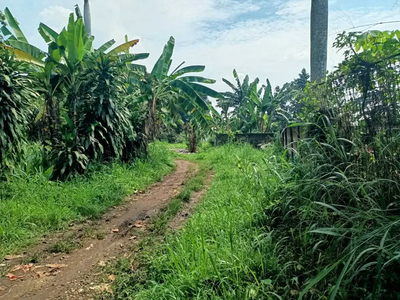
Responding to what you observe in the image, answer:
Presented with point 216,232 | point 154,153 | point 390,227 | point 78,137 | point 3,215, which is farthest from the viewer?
point 154,153

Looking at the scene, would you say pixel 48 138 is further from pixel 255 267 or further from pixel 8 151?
pixel 255 267

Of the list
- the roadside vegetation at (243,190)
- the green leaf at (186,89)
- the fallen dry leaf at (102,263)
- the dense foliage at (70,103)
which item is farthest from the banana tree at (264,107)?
the fallen dry leaf at (102,263)

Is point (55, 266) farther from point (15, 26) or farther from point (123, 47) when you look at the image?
point (15, 26)

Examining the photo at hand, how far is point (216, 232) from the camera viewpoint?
3240mm

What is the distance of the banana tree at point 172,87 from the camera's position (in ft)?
30.7

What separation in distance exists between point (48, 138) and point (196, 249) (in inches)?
227

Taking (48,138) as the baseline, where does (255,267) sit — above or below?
below

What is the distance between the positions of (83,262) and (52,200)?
80.1 inches

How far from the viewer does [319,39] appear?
7.60 metres

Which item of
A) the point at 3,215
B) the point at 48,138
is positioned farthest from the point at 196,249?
the point at 48,138

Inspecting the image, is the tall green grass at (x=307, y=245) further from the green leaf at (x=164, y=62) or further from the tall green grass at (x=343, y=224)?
the green leaf at (x=164, y=62)

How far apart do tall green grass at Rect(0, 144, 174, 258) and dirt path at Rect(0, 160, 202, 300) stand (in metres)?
0.29

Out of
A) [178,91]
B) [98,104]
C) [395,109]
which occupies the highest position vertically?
[178,91]

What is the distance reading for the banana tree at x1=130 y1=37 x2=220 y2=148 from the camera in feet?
30.7
